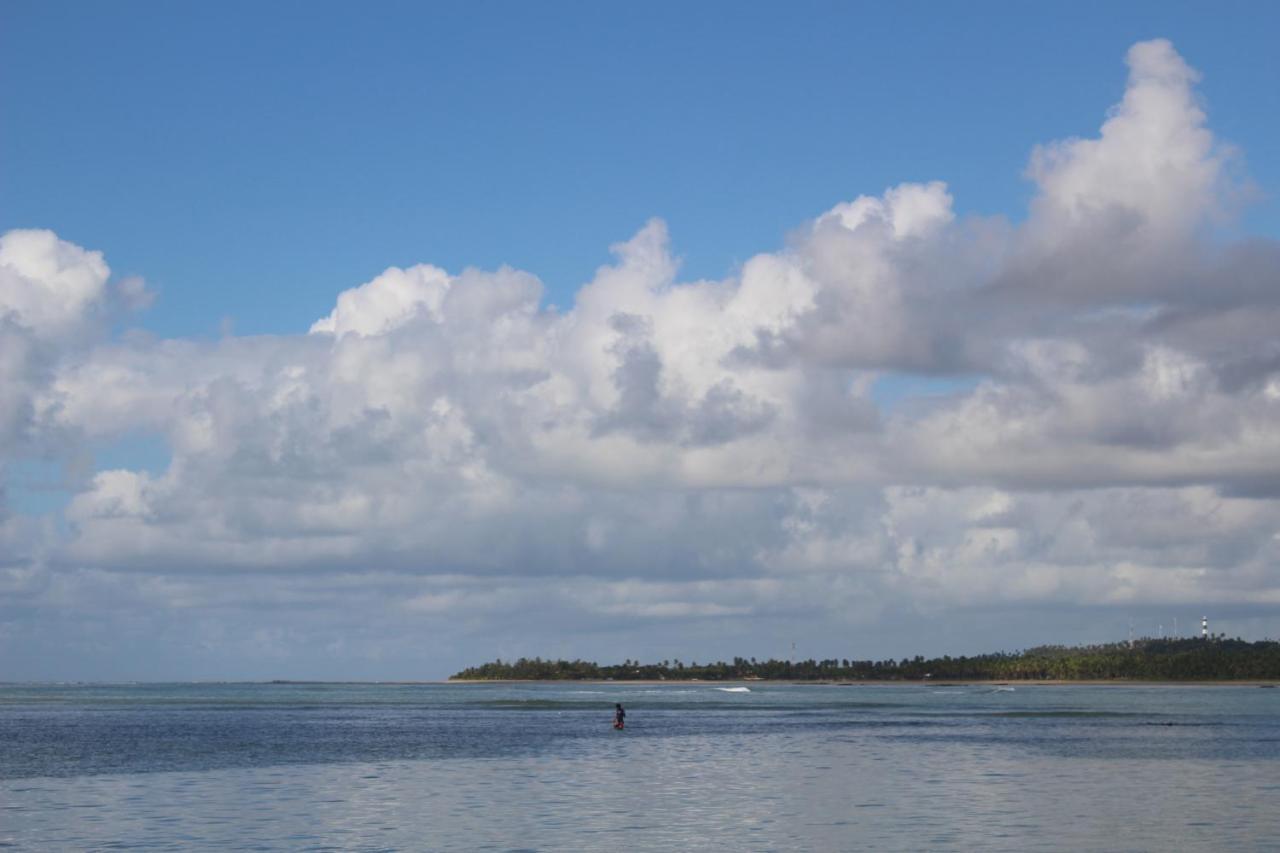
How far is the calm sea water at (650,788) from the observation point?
1973 inches

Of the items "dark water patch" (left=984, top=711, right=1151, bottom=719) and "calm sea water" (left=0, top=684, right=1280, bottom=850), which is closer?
"calm sea water" (left=0, top=684, right=1280, bottom=850)

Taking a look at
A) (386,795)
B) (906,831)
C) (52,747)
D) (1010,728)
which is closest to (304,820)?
(386,795)

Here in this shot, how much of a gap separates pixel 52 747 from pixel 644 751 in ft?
132

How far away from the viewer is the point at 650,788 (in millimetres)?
66750

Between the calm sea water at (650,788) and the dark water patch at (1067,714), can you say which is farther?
the dark water patch at (1067,714)

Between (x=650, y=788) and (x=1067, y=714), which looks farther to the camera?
(x=1067, y=714)

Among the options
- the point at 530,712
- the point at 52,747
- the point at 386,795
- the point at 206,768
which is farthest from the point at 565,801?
the point at 530,712

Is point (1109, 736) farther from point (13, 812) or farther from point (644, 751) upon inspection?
point (13, 812)

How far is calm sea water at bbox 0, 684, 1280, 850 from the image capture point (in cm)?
5012

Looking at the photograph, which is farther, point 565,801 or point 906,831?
point 565,801

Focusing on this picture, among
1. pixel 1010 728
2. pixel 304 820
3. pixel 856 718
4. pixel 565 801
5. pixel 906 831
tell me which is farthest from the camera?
pixel 856 718

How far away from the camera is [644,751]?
310 ft

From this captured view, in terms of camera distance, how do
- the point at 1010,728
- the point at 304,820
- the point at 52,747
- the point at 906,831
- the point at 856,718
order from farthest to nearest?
1. the point at 856,718
2. the point at 1010,728
3. the point at 52,747
4. the point at 304,820
5. the point at 906,831

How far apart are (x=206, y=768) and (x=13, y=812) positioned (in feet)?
75.2
